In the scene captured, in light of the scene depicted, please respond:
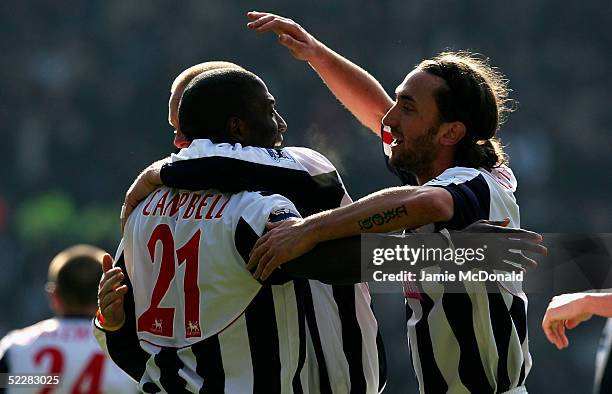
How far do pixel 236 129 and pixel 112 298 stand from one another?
0.68 m

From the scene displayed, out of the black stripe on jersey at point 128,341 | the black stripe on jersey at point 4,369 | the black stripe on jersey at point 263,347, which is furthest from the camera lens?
the black stripe on jersey at point 4,369

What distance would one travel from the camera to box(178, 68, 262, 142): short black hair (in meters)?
3.45

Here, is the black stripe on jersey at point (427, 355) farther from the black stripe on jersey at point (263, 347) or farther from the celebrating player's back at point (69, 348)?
the celebrating player's back at point (69, 348)

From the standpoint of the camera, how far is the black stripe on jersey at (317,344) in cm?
345

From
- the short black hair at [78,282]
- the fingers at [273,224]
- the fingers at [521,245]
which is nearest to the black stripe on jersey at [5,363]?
the short black hair at [78,282]

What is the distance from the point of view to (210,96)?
3457mm

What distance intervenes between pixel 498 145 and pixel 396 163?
375mm

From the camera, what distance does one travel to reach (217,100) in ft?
11.3

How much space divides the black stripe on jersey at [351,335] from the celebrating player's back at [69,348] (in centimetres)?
206

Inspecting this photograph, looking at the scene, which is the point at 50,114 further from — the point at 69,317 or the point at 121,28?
the point at 69,317

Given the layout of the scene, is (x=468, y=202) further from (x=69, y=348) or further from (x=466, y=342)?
(x=69, y=348)

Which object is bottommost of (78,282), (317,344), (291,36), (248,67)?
(248,67)

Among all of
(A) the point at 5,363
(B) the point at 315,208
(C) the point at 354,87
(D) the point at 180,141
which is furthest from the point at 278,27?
(A) the point at 5,363

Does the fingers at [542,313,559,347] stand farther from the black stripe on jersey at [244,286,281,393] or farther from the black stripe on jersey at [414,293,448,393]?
the black stripe on jersey at [244,286,281,393]
